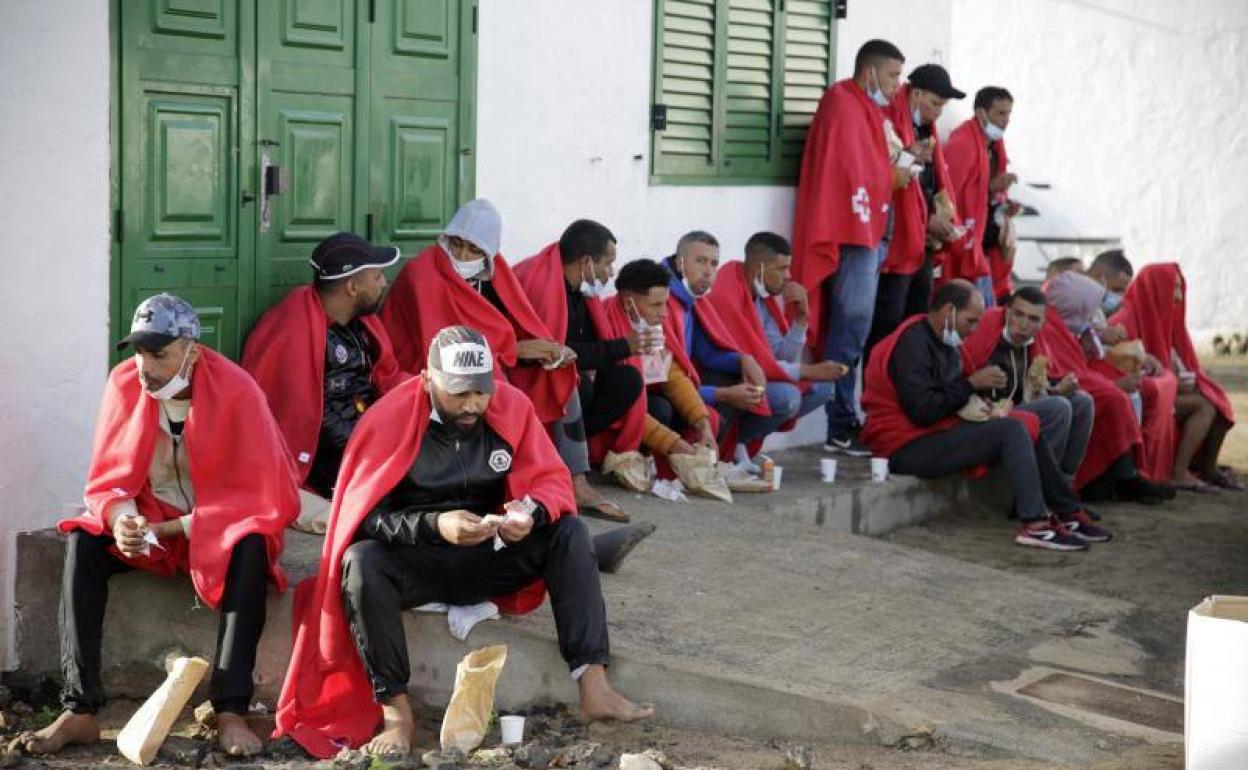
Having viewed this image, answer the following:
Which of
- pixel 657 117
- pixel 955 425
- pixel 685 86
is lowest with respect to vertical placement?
pixel 955 425

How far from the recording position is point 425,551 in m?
5.93

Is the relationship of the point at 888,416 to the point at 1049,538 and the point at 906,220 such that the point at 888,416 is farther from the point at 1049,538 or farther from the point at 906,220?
the point at 906,220

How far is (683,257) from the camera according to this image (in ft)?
29.9

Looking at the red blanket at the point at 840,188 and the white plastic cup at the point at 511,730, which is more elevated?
the red blanket at the point at 840,188

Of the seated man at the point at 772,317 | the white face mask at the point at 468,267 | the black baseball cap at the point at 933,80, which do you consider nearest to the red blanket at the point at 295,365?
the white face mask at the point at 468,267

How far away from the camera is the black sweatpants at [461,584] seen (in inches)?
227

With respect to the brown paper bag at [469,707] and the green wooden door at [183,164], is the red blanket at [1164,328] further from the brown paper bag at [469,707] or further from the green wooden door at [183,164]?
the brown paper bag at [469,707]

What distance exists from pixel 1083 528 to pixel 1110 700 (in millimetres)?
3426

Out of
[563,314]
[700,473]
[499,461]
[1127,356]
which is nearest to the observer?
[499,461]

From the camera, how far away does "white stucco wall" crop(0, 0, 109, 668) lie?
6.53m

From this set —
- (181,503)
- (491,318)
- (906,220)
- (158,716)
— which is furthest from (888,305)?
(158,716)

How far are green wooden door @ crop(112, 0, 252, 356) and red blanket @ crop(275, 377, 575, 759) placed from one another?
145cm

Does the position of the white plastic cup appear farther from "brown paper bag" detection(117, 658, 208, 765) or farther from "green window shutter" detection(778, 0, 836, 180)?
"green window shutter" detection(778, 0, 836, 180)

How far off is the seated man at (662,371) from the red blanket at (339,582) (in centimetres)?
250
